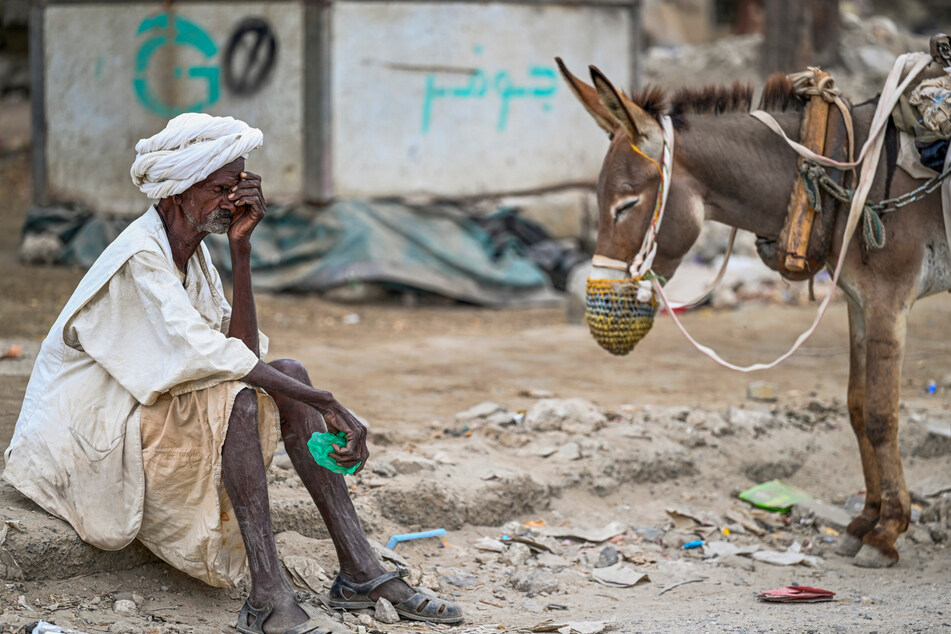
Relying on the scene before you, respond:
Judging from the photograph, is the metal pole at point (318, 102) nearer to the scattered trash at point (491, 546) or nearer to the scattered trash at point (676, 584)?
the scattered trash at point (491, 546)

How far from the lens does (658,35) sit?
60.2ft

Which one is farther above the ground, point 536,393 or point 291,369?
point 291,369

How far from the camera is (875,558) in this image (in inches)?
158

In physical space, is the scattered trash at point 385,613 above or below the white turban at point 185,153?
below

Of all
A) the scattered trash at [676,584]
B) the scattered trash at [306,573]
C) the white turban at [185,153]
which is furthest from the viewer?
the scattered trash at [676,584]

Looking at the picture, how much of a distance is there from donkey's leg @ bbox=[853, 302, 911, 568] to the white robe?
2278mm

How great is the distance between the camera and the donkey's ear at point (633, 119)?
380cm

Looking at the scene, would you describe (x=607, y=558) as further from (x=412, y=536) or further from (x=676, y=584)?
(x=412, y=536)

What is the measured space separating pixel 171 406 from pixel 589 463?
87.4 inches

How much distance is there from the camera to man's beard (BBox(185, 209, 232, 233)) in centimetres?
308

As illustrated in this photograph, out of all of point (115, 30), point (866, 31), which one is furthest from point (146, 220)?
point (866, 31)

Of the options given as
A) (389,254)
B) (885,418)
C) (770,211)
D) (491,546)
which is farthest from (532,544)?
(389,254)

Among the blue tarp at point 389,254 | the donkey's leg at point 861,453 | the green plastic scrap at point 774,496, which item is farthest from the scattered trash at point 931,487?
the blue tarp at point 389,254

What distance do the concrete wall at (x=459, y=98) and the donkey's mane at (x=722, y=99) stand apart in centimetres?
555
